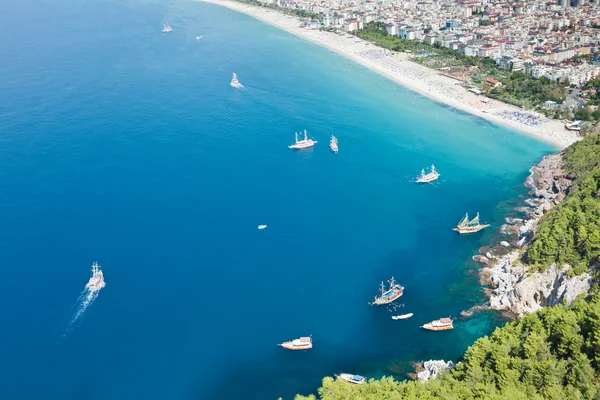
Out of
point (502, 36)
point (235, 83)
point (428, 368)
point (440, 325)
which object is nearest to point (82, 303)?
point (428, 368)

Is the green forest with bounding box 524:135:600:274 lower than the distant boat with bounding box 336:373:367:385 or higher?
higher

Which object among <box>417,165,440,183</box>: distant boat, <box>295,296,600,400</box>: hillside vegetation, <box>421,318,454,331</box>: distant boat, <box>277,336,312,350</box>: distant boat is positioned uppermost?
<box>295,296,600,400</box>: hillside vegetation

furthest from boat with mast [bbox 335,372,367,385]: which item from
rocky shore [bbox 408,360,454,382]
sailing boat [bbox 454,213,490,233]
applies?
sailing boat [bbox 454,213,490,233]

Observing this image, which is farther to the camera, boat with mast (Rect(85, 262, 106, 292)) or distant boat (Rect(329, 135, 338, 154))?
distant boat (Rect(329, 135, 338, 154))

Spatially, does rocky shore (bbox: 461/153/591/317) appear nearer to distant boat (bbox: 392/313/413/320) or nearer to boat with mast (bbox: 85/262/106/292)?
distant boat (bbox: 392/313/413/320)

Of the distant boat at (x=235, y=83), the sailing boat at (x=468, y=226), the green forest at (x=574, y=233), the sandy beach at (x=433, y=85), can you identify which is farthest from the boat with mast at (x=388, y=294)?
the distant boat at (x=235, y=83)

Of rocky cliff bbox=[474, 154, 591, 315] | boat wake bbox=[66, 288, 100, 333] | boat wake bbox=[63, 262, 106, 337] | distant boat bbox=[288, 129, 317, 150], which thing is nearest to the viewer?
rocky cliff bbox=[474, 154, 591, 315]

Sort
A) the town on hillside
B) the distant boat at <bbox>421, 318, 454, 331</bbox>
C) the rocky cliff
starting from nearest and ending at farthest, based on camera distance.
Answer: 1. the rocky cliff
2. the distant boat at <bbox>421, 318, 454, 331</bbox>
3. the town on hillside

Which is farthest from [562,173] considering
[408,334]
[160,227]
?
[160,227]
